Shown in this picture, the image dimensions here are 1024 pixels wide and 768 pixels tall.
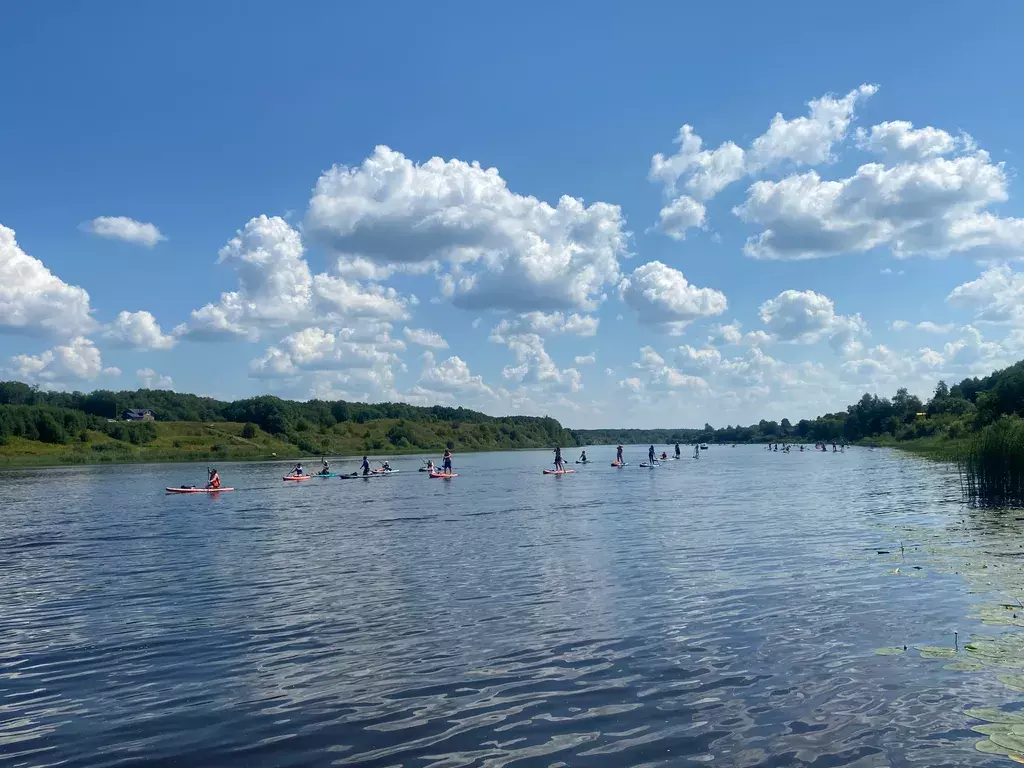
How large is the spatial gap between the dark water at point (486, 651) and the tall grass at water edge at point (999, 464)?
9.71 metres

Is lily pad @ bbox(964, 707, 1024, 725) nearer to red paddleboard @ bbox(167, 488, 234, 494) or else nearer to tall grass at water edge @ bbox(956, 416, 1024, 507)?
tall grass at water edge @ bbox(956, 416, 1024, 507)

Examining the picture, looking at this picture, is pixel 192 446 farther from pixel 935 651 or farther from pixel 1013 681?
pixel 1013 681

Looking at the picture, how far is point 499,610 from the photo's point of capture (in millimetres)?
16828

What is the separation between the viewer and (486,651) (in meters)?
13.6

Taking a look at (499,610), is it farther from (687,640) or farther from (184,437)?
(184,437)

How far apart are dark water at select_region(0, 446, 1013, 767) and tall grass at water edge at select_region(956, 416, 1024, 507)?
31.9ft

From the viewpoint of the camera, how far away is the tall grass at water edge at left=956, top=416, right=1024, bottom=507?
36.2 meters

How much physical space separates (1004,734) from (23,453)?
14313 cm

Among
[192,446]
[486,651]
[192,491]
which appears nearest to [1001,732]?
[486,651]

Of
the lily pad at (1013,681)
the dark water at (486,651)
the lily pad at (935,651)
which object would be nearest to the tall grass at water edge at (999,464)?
the dark water at (486,651)

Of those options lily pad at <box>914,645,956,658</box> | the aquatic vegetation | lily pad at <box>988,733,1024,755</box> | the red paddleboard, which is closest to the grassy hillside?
the red paddleboard

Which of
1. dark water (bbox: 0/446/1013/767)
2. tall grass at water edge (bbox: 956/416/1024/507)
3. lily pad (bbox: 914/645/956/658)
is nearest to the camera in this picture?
dark water (bbox: 0/446/1013/767)

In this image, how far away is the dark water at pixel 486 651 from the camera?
9.64 metres

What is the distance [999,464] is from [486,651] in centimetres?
3350
